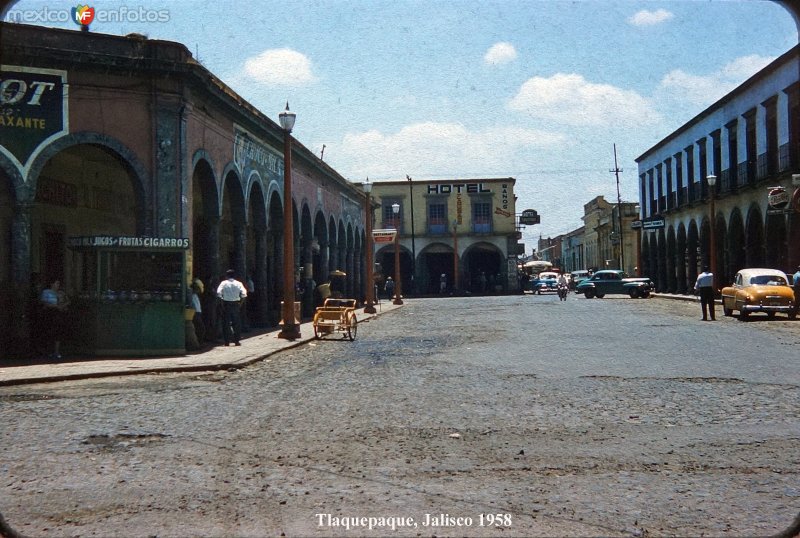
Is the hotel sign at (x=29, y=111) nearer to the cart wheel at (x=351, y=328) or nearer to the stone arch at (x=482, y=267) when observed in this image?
the cart wheel at (x=351, y=328)

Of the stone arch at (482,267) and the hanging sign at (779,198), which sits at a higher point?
the hanging sign at (779,198)

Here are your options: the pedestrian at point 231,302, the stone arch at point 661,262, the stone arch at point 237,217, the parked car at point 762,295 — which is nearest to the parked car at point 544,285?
the stone arch at point 661,262

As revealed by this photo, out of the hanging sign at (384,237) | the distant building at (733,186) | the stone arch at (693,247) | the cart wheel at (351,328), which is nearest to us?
the cart wheel at (351,328)

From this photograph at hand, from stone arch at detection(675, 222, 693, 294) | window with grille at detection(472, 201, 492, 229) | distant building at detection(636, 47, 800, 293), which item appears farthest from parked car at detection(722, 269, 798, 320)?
window with grille at detection(472, 201, 492, 229)

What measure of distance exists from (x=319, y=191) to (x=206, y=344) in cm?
1469

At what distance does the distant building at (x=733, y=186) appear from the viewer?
2980 cm

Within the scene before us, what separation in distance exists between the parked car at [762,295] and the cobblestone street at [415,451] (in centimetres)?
1156

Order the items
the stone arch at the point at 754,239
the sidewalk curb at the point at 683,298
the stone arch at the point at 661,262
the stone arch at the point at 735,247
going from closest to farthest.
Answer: the stone arch at the point at 754,239
the stone arch at the point at 735,247
the sidewalk curb at the point at 683,298
the stone arch at the point at 661,262

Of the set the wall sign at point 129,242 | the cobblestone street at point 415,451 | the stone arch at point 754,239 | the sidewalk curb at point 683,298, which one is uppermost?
the stone arch at point 754,239

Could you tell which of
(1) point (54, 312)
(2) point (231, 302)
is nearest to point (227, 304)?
(2) point (231, 302)

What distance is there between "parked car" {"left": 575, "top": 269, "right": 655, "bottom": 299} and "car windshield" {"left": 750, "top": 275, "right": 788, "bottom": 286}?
19167 mm

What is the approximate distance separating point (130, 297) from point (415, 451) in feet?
30.9

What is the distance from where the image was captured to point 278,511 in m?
4.49

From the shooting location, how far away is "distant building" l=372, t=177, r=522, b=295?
5894 centimetres
